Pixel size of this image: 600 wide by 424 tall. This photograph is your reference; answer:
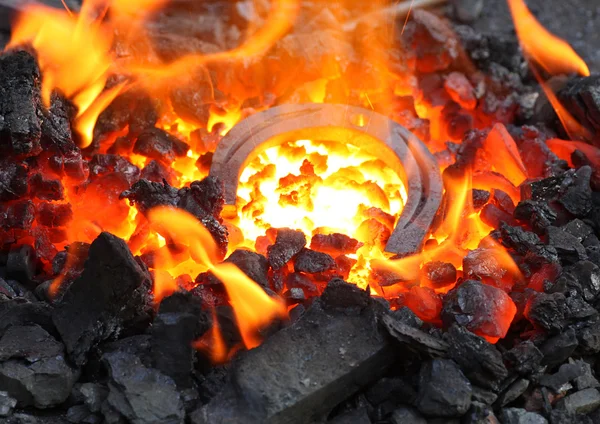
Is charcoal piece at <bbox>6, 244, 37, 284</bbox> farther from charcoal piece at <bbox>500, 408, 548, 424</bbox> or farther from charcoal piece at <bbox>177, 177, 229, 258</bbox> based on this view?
charcoal piece at <bbox>500, 408, 548, 424</bbox>

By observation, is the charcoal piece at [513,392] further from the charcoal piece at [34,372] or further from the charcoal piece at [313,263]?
the charcoal piece at [34,372]

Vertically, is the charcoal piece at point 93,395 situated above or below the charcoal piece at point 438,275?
below

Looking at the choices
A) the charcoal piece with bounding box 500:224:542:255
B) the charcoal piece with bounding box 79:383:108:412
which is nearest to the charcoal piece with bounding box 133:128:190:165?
the charcoal piece with bounding box 79:383:108:412

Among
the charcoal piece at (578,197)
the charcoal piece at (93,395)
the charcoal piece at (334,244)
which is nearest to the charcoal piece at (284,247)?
the charcoal piece at (334,244)

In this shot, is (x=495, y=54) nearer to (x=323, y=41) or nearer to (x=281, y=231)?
(x=323, y=41)

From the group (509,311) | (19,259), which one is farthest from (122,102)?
(509,311)

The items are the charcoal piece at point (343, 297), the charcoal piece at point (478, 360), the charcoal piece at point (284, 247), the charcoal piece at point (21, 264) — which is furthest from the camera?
the charcoal piece at point (284, 247)
